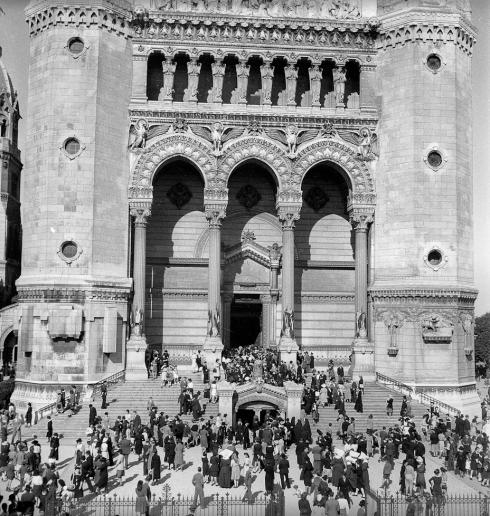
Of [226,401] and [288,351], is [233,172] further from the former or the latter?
[226,401]

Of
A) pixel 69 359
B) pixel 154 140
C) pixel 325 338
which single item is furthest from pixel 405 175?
pixel 69 359

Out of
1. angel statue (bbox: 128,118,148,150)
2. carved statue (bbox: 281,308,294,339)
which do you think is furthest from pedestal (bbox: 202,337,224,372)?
angel statue (bbox: 128,118,148,150)

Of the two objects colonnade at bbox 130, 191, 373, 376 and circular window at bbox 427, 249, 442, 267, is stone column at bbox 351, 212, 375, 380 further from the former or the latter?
circular window at bbox 427, 249, 442, 267

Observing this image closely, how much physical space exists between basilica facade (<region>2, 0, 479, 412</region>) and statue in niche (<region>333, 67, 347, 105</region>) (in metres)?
0.27

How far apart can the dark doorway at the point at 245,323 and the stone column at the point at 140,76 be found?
1372 centimetres

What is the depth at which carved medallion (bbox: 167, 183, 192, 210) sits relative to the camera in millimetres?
45938

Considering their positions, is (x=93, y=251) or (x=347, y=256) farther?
(x=347, y=256)

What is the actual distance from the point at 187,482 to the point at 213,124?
23.0 m

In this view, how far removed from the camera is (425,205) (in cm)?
4184

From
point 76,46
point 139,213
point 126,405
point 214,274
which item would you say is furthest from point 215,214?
point 126,405

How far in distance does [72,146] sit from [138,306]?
969cm

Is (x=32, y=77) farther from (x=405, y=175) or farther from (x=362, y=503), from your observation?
(x=362, y=503)

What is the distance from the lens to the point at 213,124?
140 feet

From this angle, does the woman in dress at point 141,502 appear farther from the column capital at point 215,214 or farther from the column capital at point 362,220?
the column capital at point 362,220
